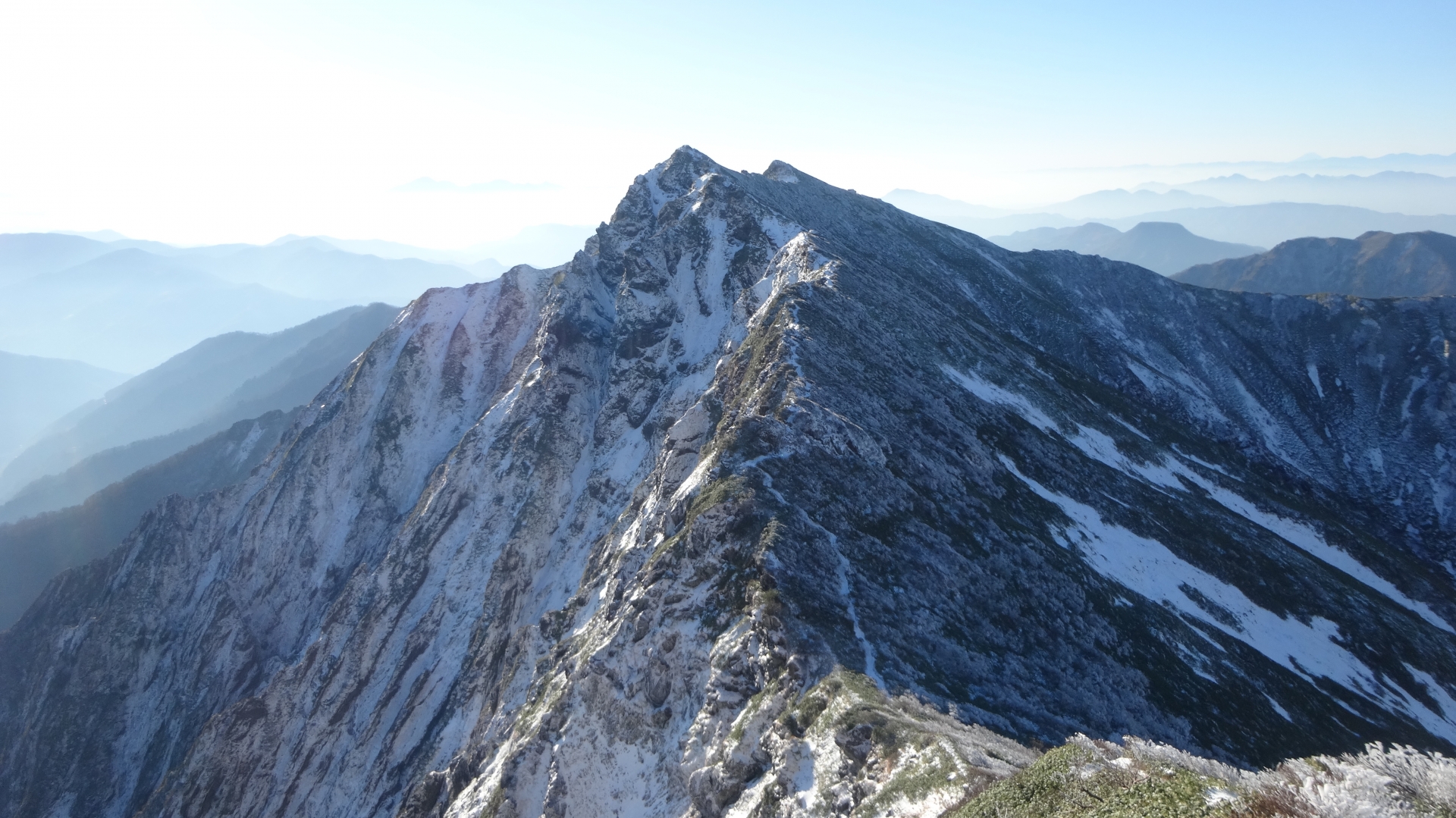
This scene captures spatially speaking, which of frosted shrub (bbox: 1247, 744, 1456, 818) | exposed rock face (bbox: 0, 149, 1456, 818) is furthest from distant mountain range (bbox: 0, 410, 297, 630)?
frosted shrub (bbox: 1247, 744, 1456, 818)

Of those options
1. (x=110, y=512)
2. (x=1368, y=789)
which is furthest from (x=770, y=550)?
(x=110, y=512)

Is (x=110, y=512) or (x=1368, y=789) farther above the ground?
(x=1368, y=789)

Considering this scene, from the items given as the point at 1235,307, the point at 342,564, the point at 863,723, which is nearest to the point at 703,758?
the point at 863,723

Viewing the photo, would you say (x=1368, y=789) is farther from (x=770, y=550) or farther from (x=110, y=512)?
(x=110, y=512)

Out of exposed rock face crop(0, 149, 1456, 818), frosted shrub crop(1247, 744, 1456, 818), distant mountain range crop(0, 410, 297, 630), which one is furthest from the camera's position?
distant mountain range crop(0, 410, 297, 630)

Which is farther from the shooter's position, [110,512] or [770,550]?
[110,512]

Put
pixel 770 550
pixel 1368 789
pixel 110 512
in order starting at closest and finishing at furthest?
pixel 1368 789 < pixel 770 550 < pixel 110 512

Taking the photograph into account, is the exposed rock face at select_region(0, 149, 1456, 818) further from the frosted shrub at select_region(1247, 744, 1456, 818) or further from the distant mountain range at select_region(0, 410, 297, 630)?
the distant mountain range at select_region(0, 410, 297, 630)

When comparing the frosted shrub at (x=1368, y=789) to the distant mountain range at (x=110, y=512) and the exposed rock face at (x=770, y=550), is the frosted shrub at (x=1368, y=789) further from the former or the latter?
the distant mountain range at (x=110, y=512)

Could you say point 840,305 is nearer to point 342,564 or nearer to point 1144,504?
point 1144,504
